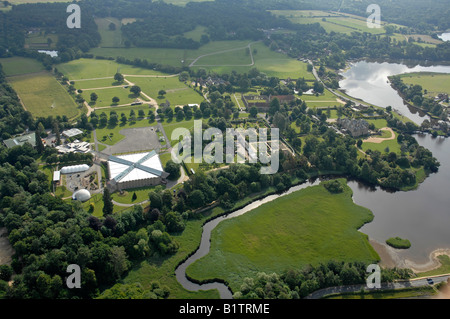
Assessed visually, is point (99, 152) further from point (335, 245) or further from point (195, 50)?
point (195, 50)

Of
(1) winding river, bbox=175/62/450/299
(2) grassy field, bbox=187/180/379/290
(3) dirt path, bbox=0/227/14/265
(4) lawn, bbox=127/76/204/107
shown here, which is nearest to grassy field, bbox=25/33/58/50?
(4) lawn, bbox=127/76/204/107

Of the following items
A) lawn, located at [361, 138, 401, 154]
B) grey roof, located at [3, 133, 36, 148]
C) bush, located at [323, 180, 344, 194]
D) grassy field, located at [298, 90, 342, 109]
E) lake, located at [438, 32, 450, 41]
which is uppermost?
lake, located at [438, 32, 450, 41]

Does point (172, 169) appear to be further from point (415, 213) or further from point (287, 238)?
point (415, 213)

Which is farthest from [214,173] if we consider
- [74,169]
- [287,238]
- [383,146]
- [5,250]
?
[383,146]

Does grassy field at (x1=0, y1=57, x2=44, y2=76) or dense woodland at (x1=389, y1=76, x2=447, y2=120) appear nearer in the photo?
dense woodland at (x1=389, y1=76, x2=447, y2=120)

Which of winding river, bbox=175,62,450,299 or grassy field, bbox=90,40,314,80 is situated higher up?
grassy field, bbox=90,40,314,80

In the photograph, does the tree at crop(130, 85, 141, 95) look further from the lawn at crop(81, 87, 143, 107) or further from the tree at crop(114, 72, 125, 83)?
the tree at crop(114, 72, 125, 83)
